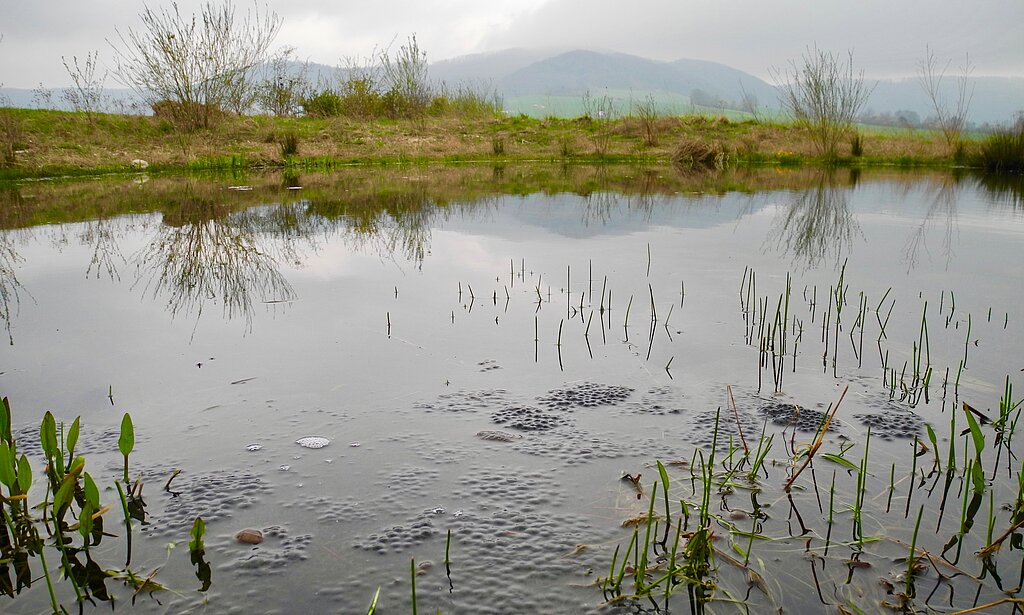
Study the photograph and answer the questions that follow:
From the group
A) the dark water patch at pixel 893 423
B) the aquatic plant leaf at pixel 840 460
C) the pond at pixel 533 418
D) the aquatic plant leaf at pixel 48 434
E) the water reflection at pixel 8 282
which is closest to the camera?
the pond at pixel 533 418

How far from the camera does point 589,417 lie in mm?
2809

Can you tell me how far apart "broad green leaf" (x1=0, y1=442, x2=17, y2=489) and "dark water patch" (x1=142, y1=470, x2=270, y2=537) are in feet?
1.19

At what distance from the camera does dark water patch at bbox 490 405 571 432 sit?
2727 millimetres

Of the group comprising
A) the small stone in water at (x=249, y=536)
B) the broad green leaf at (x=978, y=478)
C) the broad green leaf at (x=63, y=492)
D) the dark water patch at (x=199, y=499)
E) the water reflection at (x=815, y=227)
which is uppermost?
the water reflection at (x=815, y=227)

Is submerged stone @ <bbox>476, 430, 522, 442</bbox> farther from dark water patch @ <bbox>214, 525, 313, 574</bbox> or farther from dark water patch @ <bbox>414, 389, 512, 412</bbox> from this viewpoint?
dark water patch @ <bbox>214, 525, 313, 574</bbox>

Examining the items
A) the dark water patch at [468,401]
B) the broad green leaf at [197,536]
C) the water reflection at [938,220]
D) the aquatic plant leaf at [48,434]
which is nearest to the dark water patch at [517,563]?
the broad green leaf at [197,536]

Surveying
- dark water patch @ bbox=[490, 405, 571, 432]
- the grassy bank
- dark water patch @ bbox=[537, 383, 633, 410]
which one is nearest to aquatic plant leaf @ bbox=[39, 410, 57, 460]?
dark water patch @ bbox=[490, 405, 571, 432]

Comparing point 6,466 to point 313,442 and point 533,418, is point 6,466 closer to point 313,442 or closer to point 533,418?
point 313,442

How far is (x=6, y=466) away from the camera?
193 cm

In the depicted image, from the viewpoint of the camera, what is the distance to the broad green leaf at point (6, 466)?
6.28 ft

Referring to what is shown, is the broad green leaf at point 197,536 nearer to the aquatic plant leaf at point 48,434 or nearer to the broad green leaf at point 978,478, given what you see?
the aquatic plant leaf at point 48,434

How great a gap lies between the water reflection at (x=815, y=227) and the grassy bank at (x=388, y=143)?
8.35m

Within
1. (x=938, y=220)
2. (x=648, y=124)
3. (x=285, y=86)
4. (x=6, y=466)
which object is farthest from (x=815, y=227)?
(x=285, y=86)

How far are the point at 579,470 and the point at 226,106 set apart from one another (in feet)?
59.3
